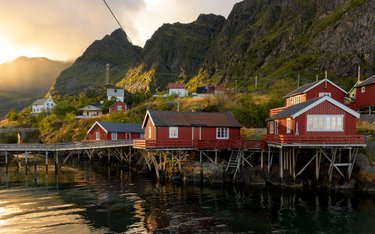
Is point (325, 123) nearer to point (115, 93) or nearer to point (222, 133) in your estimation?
point (222, 133)

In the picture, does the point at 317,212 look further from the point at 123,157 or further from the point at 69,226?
the point at 123,157

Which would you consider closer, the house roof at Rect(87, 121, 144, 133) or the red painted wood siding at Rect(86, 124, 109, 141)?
the house roof at Rect(87, 121, 144, 133)

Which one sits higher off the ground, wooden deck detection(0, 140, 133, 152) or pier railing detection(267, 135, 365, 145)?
pier railing detection(267, 135, 365, 145)

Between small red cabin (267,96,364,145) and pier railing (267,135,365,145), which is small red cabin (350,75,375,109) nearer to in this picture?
small red cabin (267,96,364,145)

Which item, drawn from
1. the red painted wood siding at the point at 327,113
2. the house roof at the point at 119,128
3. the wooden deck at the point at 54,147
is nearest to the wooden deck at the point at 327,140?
the red painted wood siding at the point at 327,113

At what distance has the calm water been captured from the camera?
22.0m

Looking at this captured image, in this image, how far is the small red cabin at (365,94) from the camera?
165 ft

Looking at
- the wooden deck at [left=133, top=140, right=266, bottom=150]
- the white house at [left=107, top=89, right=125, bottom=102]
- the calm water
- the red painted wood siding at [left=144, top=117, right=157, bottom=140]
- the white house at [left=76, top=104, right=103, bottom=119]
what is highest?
the white house at [left=107, top=89, right=125, bottom=102]

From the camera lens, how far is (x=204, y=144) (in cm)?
3756

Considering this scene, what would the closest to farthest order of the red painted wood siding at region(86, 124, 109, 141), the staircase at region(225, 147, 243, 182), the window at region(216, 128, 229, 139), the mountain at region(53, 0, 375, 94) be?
the staircase at region(225, 147, 243, 182) < the window at region(216, 128, 229, 139) < the red painted wood siding at region(86, 124, 109, 141) < the mountain at region(53, 0, 375, 94)

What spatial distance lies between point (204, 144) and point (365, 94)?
30664 millimetres

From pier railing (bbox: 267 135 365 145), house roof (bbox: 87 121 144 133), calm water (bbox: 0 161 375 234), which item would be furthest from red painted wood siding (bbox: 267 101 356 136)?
house roof (bbox: 87 121 144 133)

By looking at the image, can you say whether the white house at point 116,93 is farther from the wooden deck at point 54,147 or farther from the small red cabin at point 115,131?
the wooden deck at point 54,147

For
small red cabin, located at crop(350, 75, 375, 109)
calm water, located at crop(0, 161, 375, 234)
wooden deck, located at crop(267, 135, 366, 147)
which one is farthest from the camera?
small red cabin, located at crop(350, 75, 375, 109)
